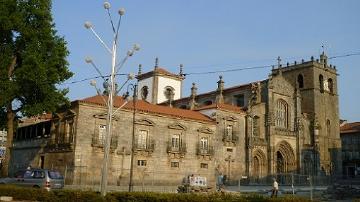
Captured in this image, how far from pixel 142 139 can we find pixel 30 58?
1438cm

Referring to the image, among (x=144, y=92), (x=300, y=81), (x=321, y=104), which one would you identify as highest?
(x=300, y=81)

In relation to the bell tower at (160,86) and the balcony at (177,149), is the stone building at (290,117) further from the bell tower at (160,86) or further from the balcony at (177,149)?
the balcony at (177,149)

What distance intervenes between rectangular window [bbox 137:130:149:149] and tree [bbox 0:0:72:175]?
9381 millimetres

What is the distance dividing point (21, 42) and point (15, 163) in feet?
62.4

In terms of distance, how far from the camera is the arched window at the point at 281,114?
59912mm

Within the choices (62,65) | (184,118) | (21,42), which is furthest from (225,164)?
(21,42)

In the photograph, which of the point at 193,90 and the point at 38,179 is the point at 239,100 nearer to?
the point at 193,90

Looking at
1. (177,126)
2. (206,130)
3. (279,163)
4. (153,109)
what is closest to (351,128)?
(279,163)

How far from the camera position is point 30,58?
34.2 m

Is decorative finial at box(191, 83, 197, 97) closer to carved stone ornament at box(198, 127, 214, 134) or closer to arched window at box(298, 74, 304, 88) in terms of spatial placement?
carved stone ornament at box(198, 127, 214, 134)

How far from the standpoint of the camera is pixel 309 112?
67.7m

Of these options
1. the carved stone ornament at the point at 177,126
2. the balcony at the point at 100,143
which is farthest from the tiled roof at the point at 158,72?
the balcony at the point at 100,143

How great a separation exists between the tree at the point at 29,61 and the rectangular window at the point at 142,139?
9.38 meters

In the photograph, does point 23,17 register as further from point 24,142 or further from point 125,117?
point 24,142
